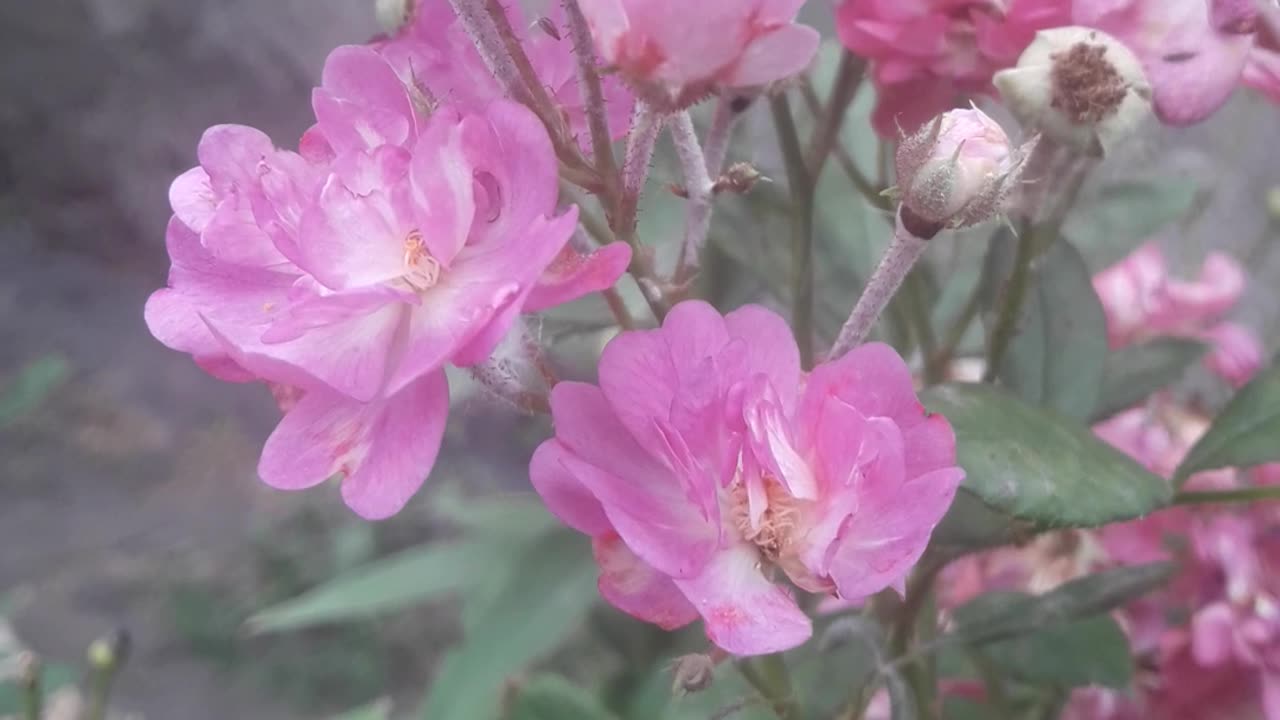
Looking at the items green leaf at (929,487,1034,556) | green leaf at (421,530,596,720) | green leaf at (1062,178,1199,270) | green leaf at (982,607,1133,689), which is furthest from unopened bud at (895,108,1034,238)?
green leaf at (421,530,596,720)

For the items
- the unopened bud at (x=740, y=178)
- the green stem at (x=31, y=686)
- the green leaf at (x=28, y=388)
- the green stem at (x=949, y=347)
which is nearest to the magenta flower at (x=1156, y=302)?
the green stem at (x=949, y=347)

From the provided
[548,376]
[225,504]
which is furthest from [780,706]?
[225,504]

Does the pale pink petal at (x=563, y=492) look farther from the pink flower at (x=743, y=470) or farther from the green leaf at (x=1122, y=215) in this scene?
the green leaf at (x=1122, y=215)

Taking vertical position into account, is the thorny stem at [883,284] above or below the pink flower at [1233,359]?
above

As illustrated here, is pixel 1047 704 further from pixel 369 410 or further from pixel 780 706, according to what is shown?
pixel 369 410

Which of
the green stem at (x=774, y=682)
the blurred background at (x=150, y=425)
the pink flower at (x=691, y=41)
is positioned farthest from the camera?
the blurred background at (x=150, y=425)

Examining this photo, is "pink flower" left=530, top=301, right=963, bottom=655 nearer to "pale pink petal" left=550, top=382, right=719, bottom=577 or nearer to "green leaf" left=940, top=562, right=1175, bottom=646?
"pale pink petal" left=550, top=382, right=719, bottom=577

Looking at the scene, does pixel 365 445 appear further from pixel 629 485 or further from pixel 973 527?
pixel 973 527
